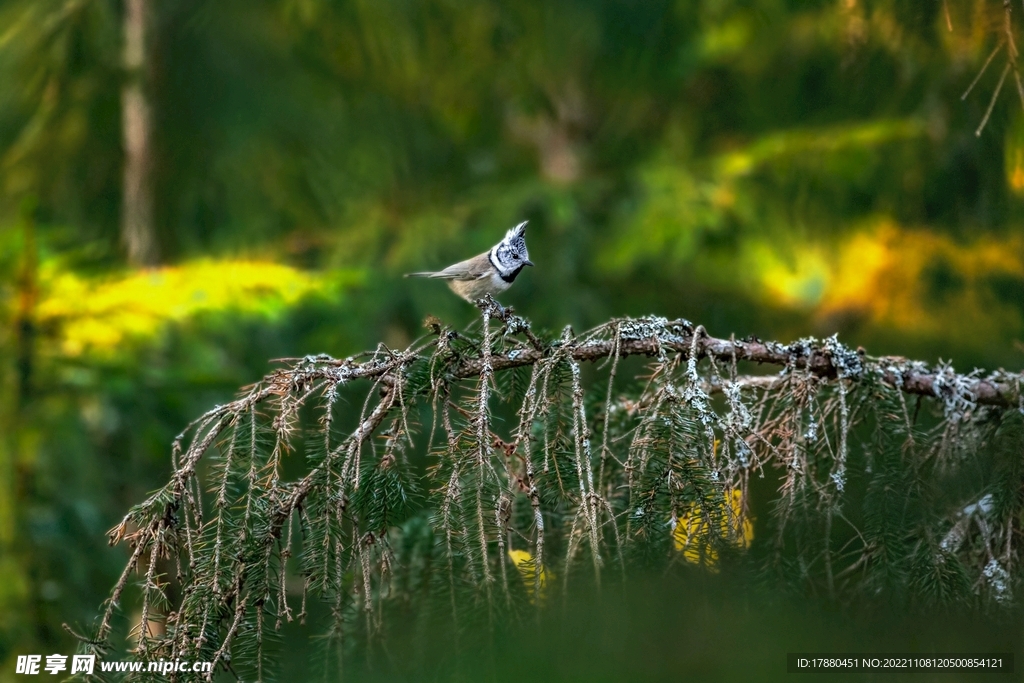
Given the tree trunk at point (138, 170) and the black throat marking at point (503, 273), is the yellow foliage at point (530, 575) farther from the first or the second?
the tree trunk at point (138, 170)

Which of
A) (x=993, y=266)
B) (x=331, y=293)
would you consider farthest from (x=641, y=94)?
(x=331, y=293)

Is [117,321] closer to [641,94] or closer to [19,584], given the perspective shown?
[19,584]

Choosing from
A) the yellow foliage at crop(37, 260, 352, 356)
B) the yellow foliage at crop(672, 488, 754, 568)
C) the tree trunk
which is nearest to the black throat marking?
the yellow foliage at crop(37, 260, 352, 356)

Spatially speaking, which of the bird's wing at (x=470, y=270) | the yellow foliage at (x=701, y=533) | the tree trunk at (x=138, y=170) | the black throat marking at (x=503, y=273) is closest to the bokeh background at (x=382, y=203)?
the tree trunk at (x=138, y=170)

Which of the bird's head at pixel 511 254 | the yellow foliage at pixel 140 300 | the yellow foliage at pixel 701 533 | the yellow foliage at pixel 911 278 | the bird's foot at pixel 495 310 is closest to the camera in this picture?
the yellow foliage at pixel 701 533

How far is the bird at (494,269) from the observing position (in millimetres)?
2719

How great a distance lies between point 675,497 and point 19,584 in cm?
307

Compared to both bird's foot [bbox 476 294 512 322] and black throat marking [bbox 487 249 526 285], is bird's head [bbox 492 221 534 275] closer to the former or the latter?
black throat marking [bbox 487 249 526 285]

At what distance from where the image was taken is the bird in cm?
272

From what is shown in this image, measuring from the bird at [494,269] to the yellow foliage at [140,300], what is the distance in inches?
34.6

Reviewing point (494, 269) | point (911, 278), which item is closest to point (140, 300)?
point (494, 269)

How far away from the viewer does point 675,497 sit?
4.09 feet

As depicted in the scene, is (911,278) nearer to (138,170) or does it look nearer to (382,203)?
(382,203)

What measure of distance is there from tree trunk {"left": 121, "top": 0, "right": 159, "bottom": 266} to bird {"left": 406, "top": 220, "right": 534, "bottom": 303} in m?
2.35
